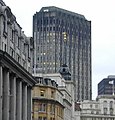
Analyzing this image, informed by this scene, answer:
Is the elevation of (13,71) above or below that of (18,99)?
above

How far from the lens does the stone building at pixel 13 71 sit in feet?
345

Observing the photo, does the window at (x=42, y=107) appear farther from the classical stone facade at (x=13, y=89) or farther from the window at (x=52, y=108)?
the classical stone facade at (x=13, y=89)

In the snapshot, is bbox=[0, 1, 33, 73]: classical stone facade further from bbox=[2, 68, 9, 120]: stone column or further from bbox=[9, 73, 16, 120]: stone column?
bbox=[2, 68, 9, 120]: stone column

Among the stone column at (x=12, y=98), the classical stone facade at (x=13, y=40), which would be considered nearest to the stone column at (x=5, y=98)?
the stone column at (x=12, y=98)

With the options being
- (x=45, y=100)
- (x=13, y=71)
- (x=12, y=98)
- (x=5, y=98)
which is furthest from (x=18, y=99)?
(x=45, y=100)

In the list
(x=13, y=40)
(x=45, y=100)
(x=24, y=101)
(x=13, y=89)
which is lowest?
(x=24, y=101)

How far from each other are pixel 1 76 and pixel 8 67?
520 centimetres

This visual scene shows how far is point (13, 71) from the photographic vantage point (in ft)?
364

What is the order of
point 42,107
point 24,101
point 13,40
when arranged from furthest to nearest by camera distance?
point 42,107
point 24,101
point 13,40

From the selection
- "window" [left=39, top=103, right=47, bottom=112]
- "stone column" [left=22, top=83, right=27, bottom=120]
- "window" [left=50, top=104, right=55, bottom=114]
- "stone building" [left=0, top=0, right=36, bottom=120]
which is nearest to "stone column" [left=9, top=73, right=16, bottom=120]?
"stone building" [left=0, top=0, right=36, bottom=120]

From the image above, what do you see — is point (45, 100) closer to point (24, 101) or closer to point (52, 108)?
A: point (52, 108)

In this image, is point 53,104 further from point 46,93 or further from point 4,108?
point 4,108

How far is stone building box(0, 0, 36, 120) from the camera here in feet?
345

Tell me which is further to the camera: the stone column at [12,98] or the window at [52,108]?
the window at [52,108]
